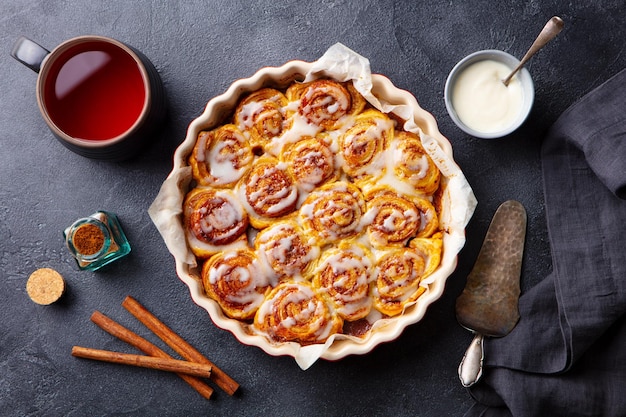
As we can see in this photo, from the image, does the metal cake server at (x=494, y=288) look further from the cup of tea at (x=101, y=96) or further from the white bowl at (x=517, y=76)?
the cup of tea at (x=101, y=96)

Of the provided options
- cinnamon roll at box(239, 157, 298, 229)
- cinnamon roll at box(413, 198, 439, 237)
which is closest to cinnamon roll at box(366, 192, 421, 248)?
cinnamon roll at box(413, 198, 439, 237)

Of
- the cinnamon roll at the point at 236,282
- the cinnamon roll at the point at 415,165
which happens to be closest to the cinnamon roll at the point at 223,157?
the cinnamon roll at the point at 236,282

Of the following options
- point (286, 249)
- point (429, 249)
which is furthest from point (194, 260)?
point (429, 249)

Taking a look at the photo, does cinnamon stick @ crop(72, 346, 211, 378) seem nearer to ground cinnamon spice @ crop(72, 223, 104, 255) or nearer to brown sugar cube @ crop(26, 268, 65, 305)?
brown sugar cube @ crop(26, 268, 65, 305)

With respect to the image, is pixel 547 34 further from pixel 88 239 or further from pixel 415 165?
pixel 88 239

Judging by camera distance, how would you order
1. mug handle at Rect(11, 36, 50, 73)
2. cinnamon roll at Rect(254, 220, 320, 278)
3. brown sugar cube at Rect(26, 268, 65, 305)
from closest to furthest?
mug handle at Rect(11, 36, 50, 73), cinnamon roll at Rect(254, 220, 320, 278), brown sugar cube at Rect(26, 268, 65, 305)
